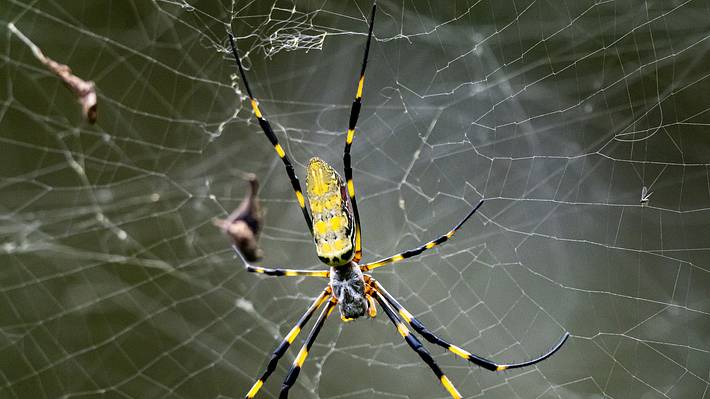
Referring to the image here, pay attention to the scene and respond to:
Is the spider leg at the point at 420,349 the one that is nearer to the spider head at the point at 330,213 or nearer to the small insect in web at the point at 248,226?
the spider head at the point at 330,213

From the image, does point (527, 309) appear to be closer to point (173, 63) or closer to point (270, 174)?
point (270, 174)

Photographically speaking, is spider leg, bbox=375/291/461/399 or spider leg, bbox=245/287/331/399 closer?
spider leg, bbox=375/291/461/399

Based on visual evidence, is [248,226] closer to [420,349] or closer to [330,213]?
[330,213]

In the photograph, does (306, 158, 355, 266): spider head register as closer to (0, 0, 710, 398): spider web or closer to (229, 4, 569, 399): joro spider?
(229, 4, 569, 399): joro spider

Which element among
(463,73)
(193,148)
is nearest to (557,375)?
A: (463,73)

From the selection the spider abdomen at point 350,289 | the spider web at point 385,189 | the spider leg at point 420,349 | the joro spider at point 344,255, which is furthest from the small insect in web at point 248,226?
the spider web at point 385,189

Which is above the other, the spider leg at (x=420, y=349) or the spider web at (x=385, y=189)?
the spider web at (x=385, y=189)

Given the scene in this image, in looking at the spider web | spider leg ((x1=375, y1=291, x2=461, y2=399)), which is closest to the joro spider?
spider leg ((x1=375, y1=291, x2=461, y2=399))

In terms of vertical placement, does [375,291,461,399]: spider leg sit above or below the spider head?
below
